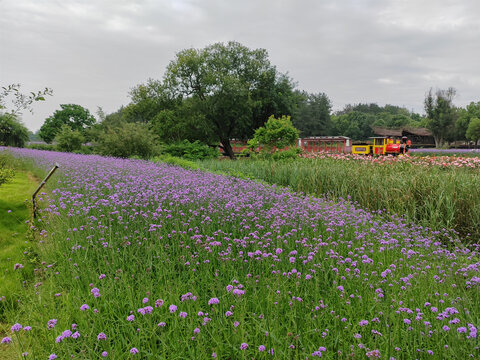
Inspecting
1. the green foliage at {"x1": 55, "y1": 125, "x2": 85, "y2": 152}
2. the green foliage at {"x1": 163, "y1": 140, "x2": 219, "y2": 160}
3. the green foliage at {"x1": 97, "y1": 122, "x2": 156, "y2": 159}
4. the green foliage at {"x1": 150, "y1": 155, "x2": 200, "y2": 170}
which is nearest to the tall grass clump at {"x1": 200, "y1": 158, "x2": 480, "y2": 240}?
the green foliage at {"x1": 150, "y1": 155, "x2": 200, "y2": 170}

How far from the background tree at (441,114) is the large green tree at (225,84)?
103ft

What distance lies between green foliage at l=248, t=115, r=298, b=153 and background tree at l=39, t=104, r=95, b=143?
45364 mm

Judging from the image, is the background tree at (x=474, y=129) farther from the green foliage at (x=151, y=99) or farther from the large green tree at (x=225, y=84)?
the green foliage at (x=151, y=99)

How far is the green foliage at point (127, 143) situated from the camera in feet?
52.1

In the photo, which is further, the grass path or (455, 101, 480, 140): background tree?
(455, 101, 480, 140): background tree

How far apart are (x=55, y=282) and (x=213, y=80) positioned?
20.4 meters

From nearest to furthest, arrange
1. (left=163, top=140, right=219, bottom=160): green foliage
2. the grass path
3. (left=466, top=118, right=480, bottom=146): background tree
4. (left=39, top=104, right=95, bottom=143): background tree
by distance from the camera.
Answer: the grass path, (left=163, top=140, right=219, bottom=160): green foliage, (left=466, top=118, right=480, bottom=146): background tree, (left=39, top=104, right=95, bottom=143): background tree

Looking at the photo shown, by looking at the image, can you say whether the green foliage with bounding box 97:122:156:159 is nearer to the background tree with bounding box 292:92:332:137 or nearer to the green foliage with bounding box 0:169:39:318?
the green foliage with bounding box 0:169:39:318

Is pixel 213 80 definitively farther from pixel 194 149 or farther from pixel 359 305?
pixel 359 305

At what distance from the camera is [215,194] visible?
4898 mm

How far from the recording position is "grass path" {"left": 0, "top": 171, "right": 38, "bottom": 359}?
290cm

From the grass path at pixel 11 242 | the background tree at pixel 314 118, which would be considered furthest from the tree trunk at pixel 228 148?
the background tree at pixel 314 118

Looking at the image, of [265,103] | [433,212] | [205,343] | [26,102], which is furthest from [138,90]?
[205,343]

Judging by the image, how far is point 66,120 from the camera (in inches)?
2239
